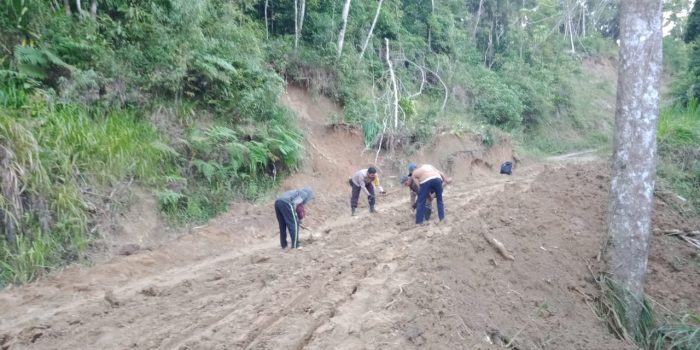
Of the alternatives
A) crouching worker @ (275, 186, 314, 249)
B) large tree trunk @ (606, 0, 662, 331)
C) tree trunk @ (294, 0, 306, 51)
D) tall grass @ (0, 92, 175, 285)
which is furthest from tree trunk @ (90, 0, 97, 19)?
large tree trunk @ (606, 0, 662, 331)

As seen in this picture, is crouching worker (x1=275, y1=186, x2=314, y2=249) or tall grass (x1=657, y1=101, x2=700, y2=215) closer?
crouching worker (x1=275, y1=186, x2=314, y2=249)

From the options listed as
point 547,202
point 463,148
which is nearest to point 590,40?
point 463,148

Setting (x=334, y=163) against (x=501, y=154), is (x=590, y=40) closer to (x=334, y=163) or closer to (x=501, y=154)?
(x=501, y=154)

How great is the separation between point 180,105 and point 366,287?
758cm

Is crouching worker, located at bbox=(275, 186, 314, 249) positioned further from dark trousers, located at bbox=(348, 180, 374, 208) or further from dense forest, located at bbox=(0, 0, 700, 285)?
dark trousers, located at bbox=(348, 180, 374, 208)

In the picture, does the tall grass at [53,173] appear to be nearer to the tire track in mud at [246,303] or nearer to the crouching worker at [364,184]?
the tire track in mud at [246,303]

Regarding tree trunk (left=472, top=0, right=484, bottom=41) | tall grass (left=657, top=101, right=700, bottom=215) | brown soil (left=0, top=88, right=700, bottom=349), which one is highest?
tree trunk (left=472, top=0, right=484, bottom=41)

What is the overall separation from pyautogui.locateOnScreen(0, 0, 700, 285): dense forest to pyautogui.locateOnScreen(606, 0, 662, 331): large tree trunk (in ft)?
4.22

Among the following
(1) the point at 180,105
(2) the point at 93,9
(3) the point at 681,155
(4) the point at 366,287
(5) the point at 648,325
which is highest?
(2) the point at 93,9

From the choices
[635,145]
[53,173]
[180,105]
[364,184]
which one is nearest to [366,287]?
[635,145]

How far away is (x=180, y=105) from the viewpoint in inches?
464

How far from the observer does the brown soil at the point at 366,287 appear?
5.11 metres

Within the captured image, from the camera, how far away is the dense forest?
787 centimetres

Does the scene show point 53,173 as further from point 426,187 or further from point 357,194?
point 426,187
